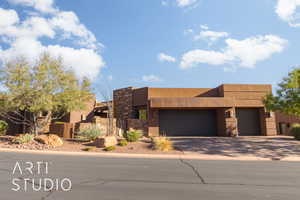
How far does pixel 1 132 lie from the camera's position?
1970 cm

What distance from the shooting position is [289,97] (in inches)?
584

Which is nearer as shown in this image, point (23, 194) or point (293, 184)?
point (23, 194)

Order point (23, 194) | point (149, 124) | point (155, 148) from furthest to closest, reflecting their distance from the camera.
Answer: point (149, 124) → point (155, 148) → point (23, 194)

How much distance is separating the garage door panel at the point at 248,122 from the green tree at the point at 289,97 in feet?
21.4

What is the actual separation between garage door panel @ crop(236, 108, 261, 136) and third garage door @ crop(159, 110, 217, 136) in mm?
3180

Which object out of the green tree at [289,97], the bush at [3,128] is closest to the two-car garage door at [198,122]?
the green tree at [289,97]

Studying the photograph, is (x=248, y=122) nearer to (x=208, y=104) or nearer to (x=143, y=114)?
(x=208, y=104)

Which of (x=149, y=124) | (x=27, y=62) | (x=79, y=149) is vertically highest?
(x=27, y=62)

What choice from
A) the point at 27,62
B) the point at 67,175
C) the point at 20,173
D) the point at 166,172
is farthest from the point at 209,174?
the point at 27,62

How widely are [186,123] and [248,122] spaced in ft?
24.8

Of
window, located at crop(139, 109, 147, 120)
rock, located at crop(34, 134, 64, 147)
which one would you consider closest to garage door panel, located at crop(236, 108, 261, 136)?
window, located at crop(139, 109, 147, 120)

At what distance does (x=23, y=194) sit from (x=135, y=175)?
11.0 ft

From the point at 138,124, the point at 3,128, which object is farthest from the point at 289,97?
the point at 3,128

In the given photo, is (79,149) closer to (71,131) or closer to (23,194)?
(71,131)
